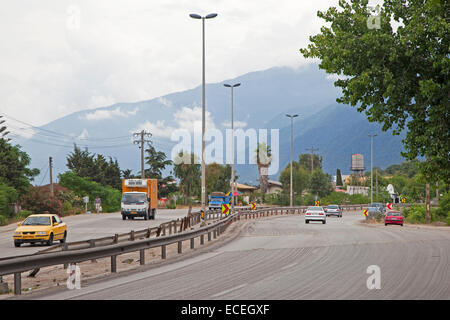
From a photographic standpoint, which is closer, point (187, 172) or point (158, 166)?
point (187, 172)

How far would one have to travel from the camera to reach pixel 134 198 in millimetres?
54000

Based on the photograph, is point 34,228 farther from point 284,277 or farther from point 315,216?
point 315,216

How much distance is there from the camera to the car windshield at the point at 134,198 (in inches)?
2119

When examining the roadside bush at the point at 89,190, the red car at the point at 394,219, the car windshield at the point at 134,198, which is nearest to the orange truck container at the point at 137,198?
the car windshield at the point at 134,198

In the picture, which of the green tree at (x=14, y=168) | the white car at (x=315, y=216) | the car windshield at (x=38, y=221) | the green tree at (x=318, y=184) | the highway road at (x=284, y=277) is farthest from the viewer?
the green tree at (x=318, y=184)

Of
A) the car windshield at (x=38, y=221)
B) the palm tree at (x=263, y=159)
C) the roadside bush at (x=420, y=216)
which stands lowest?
the roadside bush at (x=420, y=216)

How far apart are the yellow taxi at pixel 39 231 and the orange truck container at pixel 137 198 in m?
23.6

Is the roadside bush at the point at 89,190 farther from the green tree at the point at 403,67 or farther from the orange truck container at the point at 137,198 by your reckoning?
the green tree at the point at 403,67

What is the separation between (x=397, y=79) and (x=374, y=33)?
1.62 metres

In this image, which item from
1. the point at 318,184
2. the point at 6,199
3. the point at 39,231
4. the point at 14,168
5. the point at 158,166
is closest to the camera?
the point at 39,231

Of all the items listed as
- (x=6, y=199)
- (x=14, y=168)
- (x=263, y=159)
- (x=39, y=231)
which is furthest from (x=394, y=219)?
(x=263, y=159)

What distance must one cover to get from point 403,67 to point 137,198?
1448 inches

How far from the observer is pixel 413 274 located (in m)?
14.5
